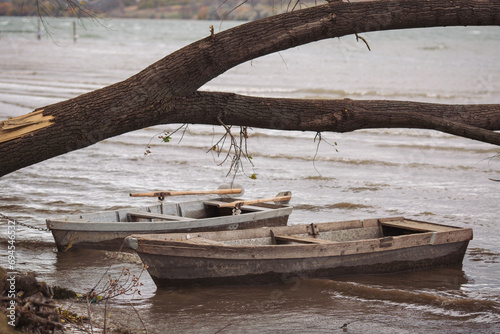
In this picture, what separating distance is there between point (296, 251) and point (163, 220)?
2.27 metres

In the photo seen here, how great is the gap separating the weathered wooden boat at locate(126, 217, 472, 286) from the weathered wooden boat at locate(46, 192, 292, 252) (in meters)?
0.98

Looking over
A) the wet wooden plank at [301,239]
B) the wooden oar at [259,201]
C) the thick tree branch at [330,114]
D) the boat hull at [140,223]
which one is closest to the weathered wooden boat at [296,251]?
the wet wooden plank at [301,239]

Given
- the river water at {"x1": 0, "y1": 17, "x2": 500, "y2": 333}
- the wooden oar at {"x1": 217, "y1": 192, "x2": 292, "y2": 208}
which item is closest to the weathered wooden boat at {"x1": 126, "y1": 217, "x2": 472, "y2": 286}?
the river water at {"x1": 0, "y1": 17, "x2": 500, "y2": 333}

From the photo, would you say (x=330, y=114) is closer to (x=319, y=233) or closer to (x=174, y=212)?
(x=319, y=233)

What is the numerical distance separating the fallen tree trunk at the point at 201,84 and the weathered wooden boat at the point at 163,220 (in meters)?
3.13

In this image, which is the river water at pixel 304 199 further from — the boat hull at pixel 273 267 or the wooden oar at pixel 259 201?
the wooden oar at pixel 259 201

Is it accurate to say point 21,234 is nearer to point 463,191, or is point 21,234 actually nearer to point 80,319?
point 80,319

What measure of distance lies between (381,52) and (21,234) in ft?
176

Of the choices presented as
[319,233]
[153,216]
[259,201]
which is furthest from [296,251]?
[153,216]

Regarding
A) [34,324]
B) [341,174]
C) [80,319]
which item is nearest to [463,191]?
[341,174]

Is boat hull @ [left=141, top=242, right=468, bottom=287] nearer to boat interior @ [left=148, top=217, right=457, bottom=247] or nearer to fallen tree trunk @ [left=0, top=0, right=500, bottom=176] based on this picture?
boat interior @ [left=148, top=217, right=457, bottom=247]

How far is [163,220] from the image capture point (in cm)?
902

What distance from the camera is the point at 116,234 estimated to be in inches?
342

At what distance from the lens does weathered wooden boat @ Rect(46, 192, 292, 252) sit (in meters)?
8.62
